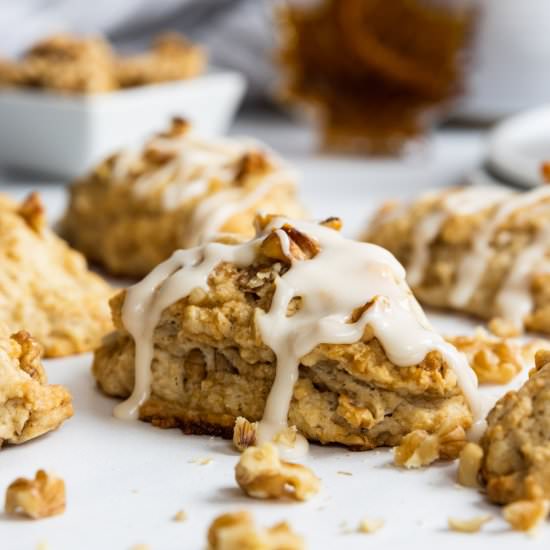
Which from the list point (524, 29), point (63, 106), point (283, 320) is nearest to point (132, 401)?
point (283, 320)

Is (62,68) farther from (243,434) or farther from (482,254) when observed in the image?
(243,434)

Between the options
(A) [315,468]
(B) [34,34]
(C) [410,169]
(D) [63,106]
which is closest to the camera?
(A) [315,468]

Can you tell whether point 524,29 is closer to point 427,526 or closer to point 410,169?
point 410,169

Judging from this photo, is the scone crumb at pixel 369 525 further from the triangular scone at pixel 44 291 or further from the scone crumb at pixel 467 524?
the triangular scone at pixel 44 291

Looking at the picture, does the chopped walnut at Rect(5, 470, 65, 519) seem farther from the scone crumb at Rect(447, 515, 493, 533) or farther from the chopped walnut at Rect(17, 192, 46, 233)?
Result: the chopped walnut at Rect(17, 192, 46, 233)

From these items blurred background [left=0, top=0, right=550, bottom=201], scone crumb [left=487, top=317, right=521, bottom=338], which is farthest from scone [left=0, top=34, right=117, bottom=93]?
scone crumb [left=487, top=317, right=521, bottom=338]

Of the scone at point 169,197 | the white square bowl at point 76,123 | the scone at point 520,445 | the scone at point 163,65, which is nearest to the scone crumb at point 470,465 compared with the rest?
the scone at point 520,445
